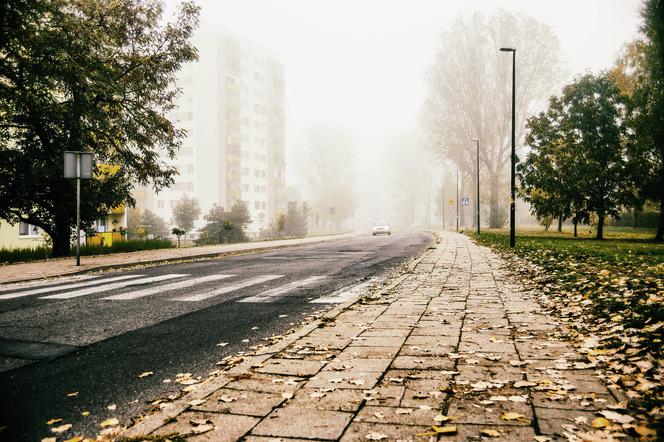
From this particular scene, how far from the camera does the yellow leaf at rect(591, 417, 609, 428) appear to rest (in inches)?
112

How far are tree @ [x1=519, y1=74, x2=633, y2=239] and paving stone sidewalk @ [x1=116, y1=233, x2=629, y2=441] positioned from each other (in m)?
22.9

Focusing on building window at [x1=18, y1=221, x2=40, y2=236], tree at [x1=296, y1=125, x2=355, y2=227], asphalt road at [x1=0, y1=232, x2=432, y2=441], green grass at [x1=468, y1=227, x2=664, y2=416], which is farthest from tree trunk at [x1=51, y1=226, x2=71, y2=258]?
tree at [x1=296, y1=125, x2=355, y2=227]

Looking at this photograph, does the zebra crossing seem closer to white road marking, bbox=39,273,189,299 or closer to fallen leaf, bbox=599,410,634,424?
white road marking, bbox=39,273,189,299

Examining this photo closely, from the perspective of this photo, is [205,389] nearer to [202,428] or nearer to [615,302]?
[202,428]

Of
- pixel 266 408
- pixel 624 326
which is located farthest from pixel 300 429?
pixel 624 326

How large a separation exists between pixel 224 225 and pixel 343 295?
25172mm

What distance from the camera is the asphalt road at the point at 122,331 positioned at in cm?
361

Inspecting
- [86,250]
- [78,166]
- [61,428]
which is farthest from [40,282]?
[61,428]

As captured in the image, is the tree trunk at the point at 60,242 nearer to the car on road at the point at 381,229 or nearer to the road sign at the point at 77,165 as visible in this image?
the road sign at the point at 77,165

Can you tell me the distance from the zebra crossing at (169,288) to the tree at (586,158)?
19861 mm

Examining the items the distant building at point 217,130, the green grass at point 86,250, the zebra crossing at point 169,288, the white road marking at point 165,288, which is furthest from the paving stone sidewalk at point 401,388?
the distant building at point 217,130

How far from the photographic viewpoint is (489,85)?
4403 centimetres

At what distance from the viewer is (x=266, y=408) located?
3.25 metres

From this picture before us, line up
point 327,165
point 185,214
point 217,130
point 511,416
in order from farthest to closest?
→ 1. point 327,165
2. point 217,130
3. point 185,214
4. point 511,416
